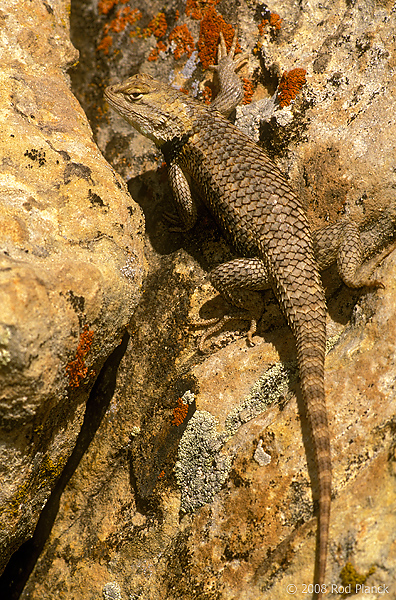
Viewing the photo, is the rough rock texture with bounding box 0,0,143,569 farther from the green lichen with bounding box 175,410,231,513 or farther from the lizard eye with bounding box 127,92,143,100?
the green lichen with bounding box 175,410,231,513

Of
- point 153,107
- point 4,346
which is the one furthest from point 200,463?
point 153,107

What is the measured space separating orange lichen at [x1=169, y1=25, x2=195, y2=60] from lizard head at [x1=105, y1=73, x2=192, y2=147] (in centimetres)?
58

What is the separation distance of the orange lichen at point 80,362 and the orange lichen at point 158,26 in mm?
3571

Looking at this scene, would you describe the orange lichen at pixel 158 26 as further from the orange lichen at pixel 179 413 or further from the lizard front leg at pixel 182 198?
the orange lichen at pixel 179 413

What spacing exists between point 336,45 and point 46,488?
440cm

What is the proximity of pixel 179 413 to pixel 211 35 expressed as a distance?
376 cm

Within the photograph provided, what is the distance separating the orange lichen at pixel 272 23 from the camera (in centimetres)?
432

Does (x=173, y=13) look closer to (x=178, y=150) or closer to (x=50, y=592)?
(x=178, y=150)

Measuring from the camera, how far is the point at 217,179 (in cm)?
397

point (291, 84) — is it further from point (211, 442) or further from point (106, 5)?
point (211, 442)

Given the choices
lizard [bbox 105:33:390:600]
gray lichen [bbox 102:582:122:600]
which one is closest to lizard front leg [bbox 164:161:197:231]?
lizard [bbox 105:33:390:600]

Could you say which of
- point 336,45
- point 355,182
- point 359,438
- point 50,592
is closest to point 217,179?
point 355,182

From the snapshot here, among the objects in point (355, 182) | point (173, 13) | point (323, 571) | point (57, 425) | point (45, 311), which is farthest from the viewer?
point (173, 13)

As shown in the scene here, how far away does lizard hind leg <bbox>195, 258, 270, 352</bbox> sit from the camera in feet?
12.0
